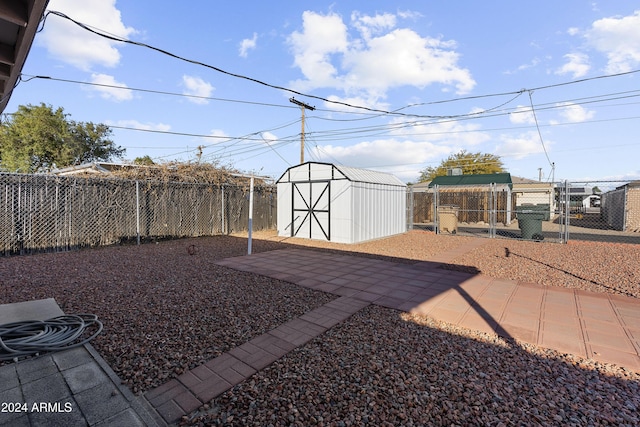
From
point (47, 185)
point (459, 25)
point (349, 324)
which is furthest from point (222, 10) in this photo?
point (349, 324)

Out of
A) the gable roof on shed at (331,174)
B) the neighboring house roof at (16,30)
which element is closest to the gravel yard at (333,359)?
the neighboring house roof at (16,30)

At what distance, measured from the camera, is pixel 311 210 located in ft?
36.0

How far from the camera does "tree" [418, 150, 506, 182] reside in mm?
32375

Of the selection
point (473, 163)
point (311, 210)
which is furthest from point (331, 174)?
point (473, 163)

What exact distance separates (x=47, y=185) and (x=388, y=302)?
8858 millimetres

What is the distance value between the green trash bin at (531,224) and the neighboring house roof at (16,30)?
12326 mm

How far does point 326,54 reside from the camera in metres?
10.6

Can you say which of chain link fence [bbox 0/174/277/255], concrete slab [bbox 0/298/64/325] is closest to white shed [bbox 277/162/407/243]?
chain link fence [bbox 0/174/277/255]

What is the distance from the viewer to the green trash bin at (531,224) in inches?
403

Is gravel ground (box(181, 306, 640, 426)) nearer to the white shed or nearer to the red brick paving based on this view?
the red brick paving

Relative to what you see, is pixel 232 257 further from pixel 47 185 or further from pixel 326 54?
pixel 326 54

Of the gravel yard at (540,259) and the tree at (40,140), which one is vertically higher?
the tree at (40,140)

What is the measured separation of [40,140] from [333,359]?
27693 mm

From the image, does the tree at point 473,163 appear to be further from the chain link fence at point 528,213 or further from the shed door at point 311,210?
the shed door at point 311,210
